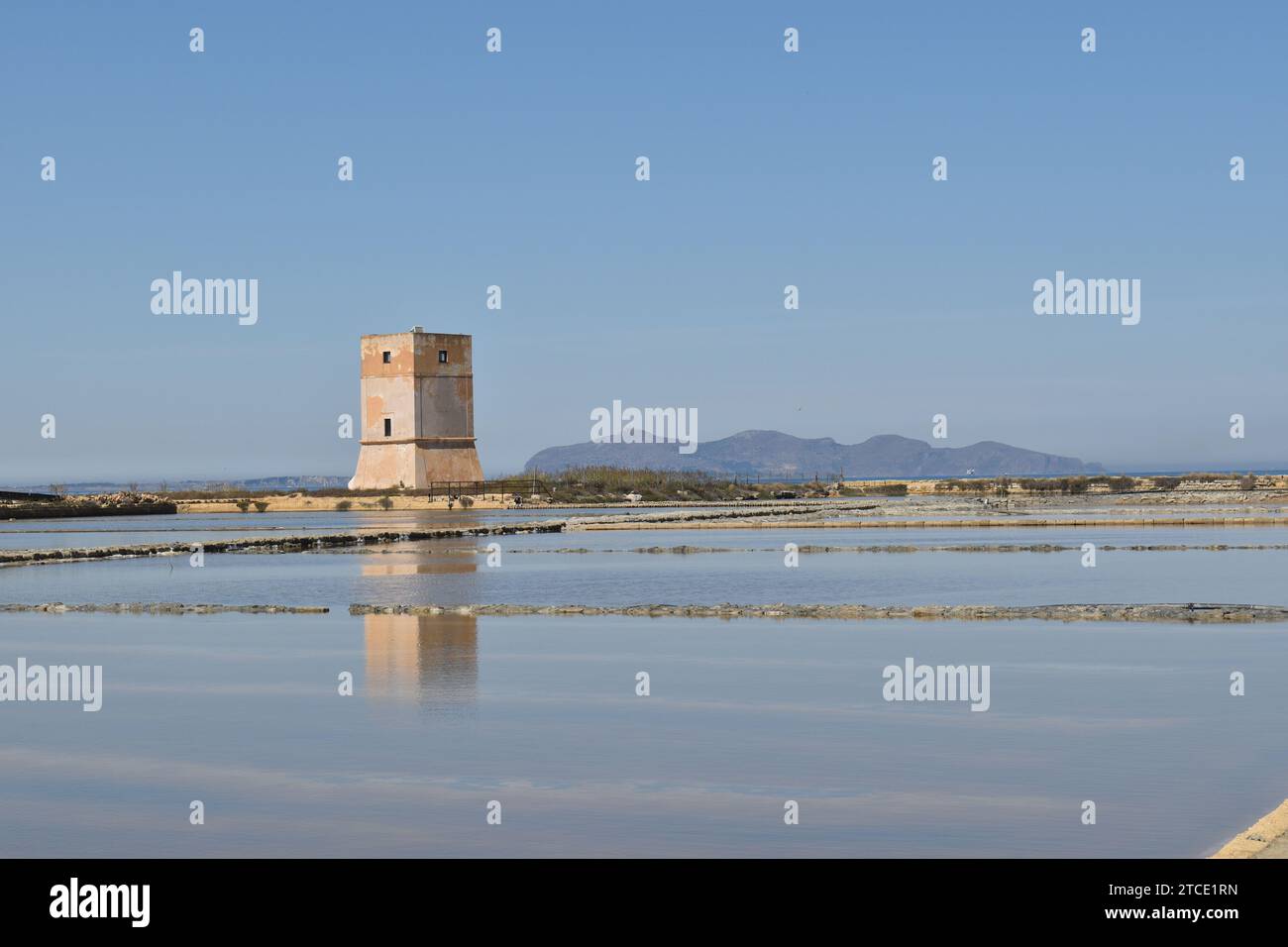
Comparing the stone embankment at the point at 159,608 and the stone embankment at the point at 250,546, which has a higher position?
the stone embankment at the point at 250,546

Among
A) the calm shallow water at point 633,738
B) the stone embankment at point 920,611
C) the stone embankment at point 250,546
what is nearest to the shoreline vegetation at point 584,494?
the stone embankment at point 250,546

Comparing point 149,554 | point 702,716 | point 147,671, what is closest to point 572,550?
point 149,554

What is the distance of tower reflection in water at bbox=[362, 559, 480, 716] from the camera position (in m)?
10.3

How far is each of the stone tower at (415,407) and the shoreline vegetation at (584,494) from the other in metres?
0.90

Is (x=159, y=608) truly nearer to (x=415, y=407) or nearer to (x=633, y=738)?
(x=633, y=738)

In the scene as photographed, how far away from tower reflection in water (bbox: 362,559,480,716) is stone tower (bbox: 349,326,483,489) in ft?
136

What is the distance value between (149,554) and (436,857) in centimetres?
2452

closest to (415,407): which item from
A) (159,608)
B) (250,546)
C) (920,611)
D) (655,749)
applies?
(250,546)

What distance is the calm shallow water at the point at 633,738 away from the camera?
21.5ft

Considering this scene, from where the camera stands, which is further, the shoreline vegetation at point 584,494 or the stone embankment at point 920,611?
the shoreline vegetation at point 584,494

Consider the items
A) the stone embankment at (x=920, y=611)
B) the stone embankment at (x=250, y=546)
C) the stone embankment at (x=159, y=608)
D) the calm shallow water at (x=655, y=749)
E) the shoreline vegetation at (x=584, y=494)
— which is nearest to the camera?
the calm shallow water at (x=655, y=749)

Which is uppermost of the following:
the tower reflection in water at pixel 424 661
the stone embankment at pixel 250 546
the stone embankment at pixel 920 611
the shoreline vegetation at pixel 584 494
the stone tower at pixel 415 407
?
the stone tower at pixel 415 407

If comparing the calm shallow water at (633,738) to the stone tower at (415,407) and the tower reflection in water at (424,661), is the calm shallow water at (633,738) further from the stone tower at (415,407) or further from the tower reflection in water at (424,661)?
the stone tower at (415,407)
